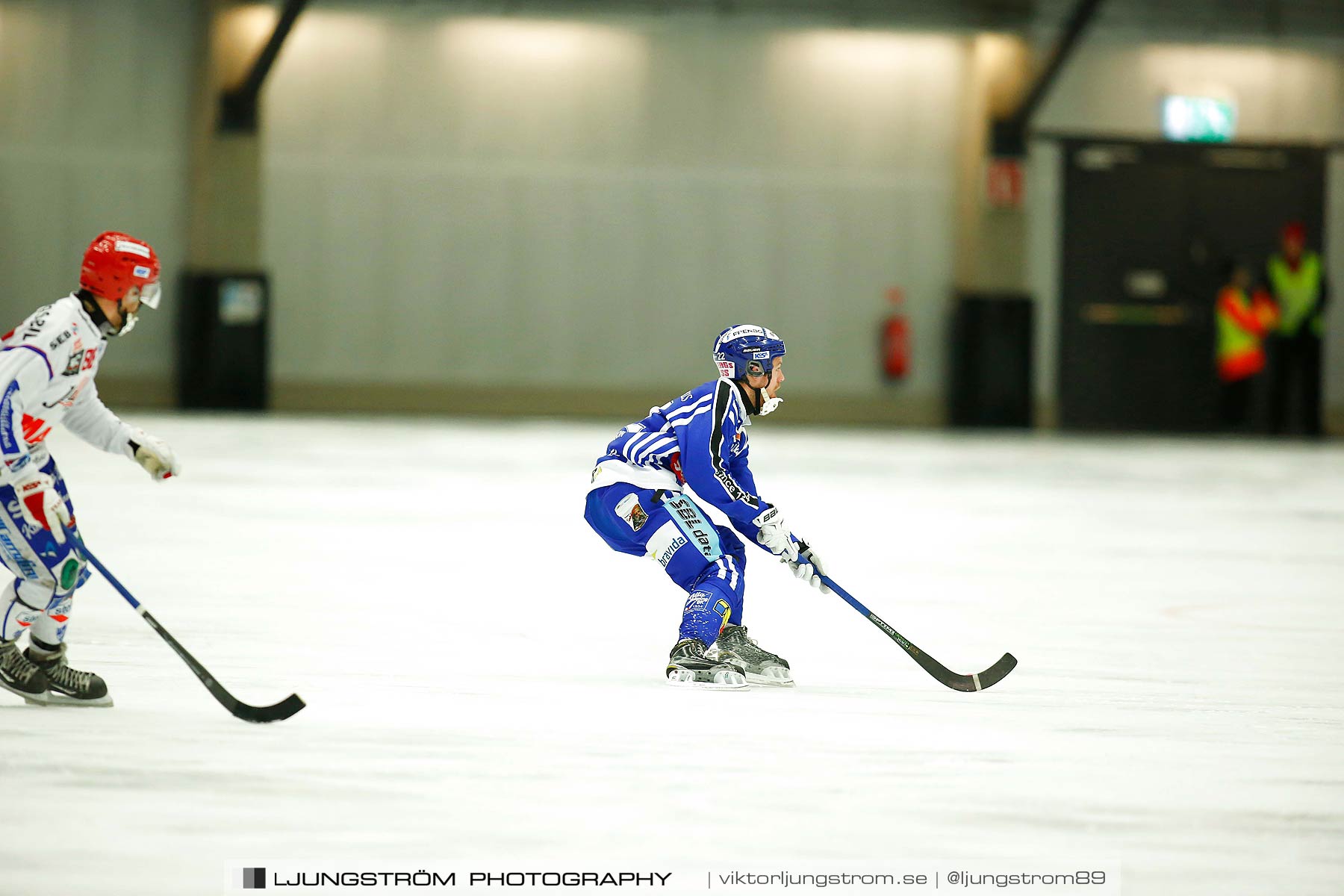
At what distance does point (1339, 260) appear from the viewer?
65.3ft

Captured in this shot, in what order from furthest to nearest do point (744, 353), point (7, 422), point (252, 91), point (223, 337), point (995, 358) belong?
point (995, 358)
point (223, 337)
point (252, 91)
point (744, 353)
point (7, 422)

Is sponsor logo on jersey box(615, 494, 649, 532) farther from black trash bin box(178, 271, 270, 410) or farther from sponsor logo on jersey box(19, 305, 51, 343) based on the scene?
black trash bin box(178, 271, 270, 410)

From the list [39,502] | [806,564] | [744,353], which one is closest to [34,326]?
[39,502]

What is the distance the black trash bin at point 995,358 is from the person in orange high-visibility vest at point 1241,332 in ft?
7.05

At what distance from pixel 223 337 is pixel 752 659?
14.0m

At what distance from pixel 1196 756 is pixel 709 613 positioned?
144cm

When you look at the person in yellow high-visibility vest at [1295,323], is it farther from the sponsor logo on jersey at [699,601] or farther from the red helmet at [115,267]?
the red helmet at [115,267]

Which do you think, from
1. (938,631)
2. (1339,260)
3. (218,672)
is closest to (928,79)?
(1339,260)

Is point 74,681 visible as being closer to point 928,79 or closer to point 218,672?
point 218,672

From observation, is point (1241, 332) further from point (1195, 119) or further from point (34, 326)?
point (34, 326)

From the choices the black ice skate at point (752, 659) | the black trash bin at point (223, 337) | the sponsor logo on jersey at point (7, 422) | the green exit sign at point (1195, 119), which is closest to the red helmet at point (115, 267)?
the sponsor logo on jersey at point (7, 422)

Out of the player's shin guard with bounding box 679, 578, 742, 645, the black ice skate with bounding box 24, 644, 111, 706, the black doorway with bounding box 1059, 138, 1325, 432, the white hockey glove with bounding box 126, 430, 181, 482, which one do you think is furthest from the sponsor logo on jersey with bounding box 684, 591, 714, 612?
the black doorway with bounding box 1059, 138, 1325, 432

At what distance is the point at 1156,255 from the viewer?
1947cm

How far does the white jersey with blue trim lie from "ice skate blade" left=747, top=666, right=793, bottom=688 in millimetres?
2006
